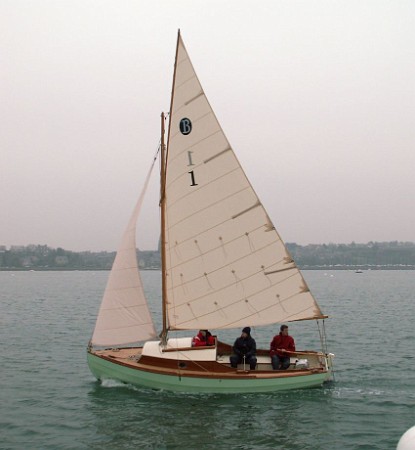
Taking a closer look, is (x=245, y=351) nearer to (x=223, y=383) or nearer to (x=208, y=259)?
(x=223, y=383)

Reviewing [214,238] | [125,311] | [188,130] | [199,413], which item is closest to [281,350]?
[199,413]

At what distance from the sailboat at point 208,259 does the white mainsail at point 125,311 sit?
0.90 metres

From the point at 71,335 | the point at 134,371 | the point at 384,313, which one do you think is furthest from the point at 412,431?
the point at 384,313

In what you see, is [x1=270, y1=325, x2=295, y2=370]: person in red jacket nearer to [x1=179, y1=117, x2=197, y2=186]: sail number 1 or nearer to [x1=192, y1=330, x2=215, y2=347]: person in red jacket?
[x1=192, y1=330, x2=215, y2=347]: person in red jacket

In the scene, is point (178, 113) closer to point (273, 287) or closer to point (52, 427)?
point (273, 287)

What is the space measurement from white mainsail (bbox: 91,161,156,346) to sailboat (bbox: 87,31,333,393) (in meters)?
0.90

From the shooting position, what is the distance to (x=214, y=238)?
816 inches

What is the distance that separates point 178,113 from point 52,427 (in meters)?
10.9

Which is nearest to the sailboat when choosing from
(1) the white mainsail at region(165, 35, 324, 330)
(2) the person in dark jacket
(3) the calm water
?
(1) the white mainsail at region(165, 35, 324, 330)

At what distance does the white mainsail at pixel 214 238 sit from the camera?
2062 centimetres

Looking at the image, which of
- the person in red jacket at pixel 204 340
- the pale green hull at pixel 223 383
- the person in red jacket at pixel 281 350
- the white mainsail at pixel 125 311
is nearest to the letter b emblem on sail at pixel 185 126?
the white mainsail at pixel 125 311

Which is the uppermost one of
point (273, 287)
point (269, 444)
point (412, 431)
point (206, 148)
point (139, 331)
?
point (206, 148)

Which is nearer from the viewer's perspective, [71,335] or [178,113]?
[178,113]

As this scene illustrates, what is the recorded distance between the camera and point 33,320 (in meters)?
52.1
